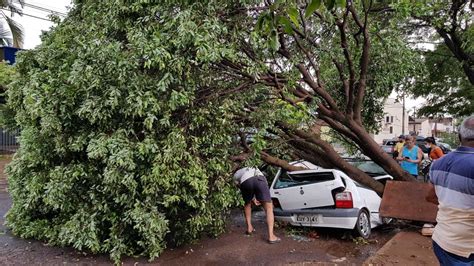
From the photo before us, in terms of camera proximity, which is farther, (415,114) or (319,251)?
(415,114)

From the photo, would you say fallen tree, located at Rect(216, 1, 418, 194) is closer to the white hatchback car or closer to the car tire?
the white hatchback car

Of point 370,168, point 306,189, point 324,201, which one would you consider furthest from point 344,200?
point 370,168

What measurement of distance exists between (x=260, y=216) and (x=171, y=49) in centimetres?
453

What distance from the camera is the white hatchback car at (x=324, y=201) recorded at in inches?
244

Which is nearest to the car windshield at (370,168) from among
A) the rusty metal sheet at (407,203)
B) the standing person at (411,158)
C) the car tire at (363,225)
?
the standing person at (411,158)

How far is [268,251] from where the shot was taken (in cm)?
577

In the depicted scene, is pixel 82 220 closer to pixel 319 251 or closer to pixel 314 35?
pixel 319 251

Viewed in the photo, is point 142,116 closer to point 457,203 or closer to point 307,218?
point 307,218

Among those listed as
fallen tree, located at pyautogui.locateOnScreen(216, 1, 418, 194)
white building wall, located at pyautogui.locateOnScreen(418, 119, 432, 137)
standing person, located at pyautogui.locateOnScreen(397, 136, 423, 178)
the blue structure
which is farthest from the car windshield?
white building wall, located at pyautogui.locateOnScreen(418, 119, 432, 137)

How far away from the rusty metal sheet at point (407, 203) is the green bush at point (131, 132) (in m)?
3.03

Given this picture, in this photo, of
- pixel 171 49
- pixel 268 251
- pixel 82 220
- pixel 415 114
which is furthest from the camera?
pixel 415 114

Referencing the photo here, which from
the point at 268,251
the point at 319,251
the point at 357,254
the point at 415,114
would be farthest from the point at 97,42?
the point at 415,114

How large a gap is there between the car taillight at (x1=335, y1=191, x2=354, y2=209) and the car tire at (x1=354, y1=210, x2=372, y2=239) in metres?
0.29

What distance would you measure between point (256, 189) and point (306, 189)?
0.84 meters
